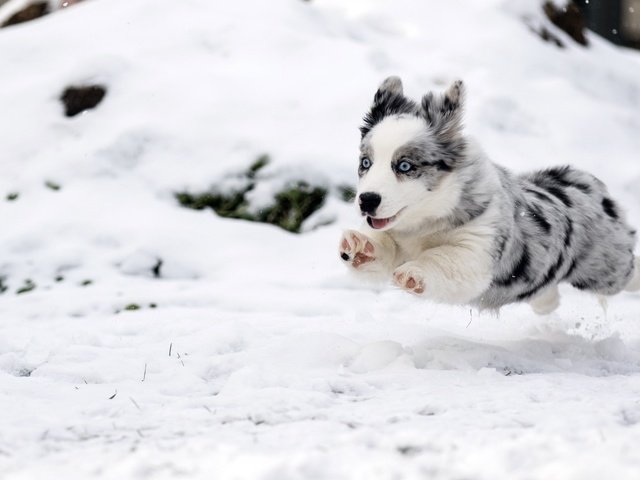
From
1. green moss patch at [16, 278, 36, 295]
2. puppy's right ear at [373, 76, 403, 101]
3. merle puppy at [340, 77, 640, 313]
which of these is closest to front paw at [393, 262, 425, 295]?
merle puppy at [340, 77, 640, 313]

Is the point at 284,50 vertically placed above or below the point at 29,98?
above

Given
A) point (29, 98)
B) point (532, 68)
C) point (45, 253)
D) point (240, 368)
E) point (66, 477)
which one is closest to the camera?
point (66, 477)

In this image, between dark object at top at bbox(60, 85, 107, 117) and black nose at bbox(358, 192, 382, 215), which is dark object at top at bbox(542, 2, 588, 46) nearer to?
dark object at top at bbox(60, 85, 107, 117)

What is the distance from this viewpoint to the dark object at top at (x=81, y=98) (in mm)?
8180

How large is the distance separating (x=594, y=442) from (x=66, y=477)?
1.67 meters

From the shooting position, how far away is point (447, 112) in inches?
170

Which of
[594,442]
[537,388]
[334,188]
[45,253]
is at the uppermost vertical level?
Result: [594,442]

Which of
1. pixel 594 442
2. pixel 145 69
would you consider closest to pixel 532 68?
pixel 145 69

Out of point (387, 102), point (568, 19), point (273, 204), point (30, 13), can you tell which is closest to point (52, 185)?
point (273, 204)

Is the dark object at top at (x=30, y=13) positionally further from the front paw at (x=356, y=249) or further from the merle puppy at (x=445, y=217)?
the front paw at (x=356, y=249)

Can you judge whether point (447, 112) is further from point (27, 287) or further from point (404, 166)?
point (27, 287)

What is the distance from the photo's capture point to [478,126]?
8.30 meters

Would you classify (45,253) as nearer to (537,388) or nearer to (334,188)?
(334,188)

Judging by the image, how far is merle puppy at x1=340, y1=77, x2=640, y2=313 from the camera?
160 inches
